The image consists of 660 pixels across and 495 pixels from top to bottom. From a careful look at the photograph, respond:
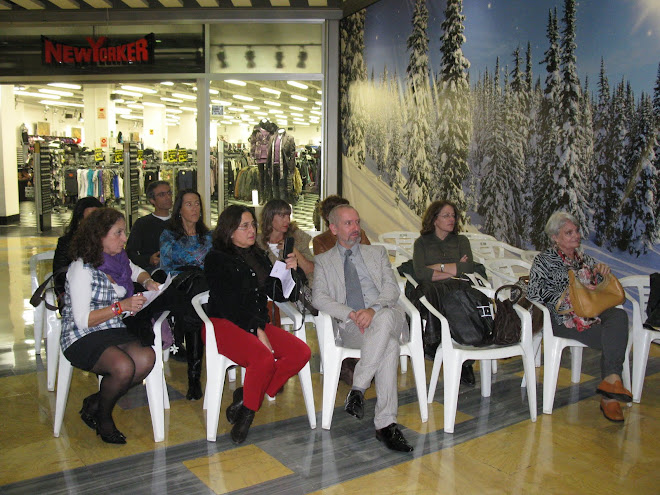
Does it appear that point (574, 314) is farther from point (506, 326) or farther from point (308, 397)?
point (308, 397)

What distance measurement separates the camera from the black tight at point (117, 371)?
127 inches

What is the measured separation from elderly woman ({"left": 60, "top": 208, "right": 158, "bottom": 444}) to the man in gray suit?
101cm

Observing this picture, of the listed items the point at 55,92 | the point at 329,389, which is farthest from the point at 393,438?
the point at 55,92

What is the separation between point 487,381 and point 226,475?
179cm

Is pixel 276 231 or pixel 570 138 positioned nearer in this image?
pixel 276 231

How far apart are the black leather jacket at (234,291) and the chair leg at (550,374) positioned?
1646 millimetres

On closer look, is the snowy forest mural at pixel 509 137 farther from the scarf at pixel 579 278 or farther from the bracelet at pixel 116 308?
the bracelet at pixel 116 308

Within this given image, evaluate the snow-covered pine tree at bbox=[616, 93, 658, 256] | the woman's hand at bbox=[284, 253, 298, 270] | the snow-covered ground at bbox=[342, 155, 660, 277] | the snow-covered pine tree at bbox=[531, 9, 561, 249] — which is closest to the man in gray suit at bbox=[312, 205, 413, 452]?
the woman's hand at bbox=[284, 253, 298, 270]

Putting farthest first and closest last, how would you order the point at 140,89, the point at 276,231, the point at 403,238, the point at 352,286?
the point at 140,89
the point at 403,238
the point at 276,231
the point at 352,286

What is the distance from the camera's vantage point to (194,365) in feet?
13.2

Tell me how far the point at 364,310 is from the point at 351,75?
19.2 ft

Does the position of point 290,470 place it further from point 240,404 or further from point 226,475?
point 240,404

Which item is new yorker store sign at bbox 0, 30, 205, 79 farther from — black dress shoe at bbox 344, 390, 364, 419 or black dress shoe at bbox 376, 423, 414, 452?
black dress shoe at bbox 376, 423, 414, 452

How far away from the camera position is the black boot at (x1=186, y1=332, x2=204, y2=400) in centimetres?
396
